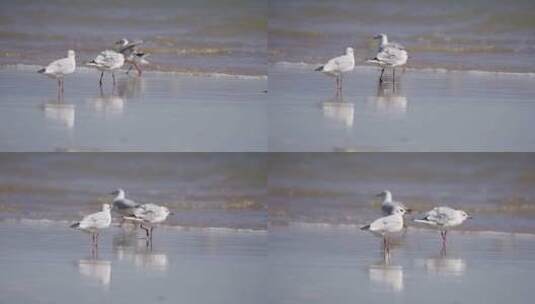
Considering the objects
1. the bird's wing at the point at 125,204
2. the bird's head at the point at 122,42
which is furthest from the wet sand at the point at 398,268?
the bird's head at the point at 122,42

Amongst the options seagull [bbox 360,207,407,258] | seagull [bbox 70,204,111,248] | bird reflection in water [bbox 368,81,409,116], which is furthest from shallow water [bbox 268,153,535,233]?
seagull [bbox 70,204,111,248]

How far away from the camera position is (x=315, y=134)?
7.37 meters

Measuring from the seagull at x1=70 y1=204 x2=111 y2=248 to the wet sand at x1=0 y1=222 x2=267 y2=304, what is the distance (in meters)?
0.04

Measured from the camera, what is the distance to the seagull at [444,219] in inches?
289

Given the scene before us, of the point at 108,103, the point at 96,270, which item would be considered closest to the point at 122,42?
the point at 108,103

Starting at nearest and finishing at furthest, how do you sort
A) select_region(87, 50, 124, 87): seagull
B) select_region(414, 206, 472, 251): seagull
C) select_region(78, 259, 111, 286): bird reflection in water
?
1. select_region(78, 259, 111, 286): bird reflection in water
2. select_region(414, 206, 472, 251): seagull
3. select_region(87, 50, 124, 87): seagull

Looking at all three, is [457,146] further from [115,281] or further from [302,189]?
[115,281]

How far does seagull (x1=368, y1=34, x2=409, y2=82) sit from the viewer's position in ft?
24.3

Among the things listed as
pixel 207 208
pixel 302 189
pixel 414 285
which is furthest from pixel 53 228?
pixel 414 285

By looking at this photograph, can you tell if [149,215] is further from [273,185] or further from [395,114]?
[395,114]

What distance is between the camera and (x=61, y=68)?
293 inches

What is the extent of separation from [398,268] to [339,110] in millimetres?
857

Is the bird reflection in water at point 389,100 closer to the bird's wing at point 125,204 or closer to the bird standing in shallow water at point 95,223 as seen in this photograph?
the bird's wing at point 125,204

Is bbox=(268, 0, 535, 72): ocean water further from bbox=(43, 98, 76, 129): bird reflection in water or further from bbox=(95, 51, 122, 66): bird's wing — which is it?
bbox=(43, 98, 76, 129): bird reflection in water
